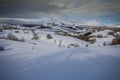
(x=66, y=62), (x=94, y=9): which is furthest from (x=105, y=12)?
(x=66, y=62)

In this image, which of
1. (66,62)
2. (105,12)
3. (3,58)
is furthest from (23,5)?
(105,12)

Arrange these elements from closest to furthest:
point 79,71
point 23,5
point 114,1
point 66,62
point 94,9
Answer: point 79,71, point 66,62, point 23,5, point 114,1, point 94,9

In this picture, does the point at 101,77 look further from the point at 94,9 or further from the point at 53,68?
the point at 94,9

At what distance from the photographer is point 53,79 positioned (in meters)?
0.97

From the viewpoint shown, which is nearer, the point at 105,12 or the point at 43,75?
the point at 43,75

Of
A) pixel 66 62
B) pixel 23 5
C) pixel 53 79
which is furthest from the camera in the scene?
pixel 23 5

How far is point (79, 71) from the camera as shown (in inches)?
43.4

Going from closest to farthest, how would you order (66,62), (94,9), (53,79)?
(53,79)
(66,62)
(94,9)

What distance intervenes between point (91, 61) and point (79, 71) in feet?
0.97


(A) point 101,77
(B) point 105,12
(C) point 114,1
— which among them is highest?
(C) point 114,1

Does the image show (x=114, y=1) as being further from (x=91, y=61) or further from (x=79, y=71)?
(x=79, y=71)

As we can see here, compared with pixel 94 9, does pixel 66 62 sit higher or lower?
lower

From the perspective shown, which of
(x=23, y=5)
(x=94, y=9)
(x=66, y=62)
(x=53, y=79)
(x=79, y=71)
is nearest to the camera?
(x=53, y=79)

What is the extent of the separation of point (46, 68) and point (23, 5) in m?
1.29
